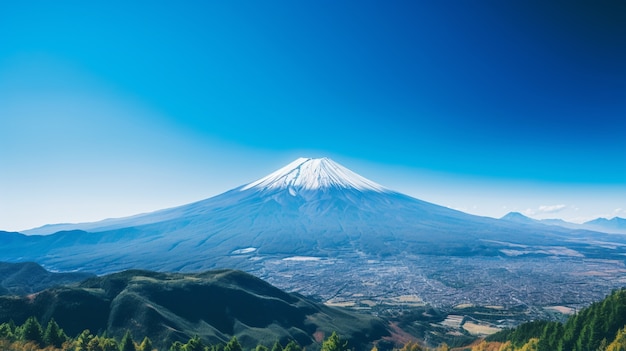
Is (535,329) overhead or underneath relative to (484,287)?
overhead

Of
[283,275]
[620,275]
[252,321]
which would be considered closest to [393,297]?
[283,275]

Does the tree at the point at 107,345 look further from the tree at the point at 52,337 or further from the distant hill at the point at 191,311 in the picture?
the distant hill at the point at 191,311

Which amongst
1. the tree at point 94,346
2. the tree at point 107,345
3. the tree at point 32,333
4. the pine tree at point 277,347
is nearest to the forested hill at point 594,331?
the pine tree at point 277,347

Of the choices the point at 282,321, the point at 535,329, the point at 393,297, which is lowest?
the point at 393,297

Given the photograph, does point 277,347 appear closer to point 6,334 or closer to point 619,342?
point 6,334

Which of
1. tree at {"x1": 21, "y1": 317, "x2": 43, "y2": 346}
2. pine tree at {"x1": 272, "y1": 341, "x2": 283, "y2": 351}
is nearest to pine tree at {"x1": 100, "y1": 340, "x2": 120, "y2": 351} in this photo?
tree at {"x1": 21, "y1": 317, "x2": 43, "y2": 346}

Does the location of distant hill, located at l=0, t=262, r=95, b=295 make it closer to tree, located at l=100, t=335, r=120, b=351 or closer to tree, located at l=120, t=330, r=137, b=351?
tree, located at l=100, t=335, r=120, b=351

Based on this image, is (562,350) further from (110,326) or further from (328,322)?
(110,326)

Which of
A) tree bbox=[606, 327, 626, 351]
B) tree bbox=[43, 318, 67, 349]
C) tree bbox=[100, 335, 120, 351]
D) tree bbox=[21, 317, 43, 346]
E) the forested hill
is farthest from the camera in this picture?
tree bbox=[21, 317, 43, 346]
